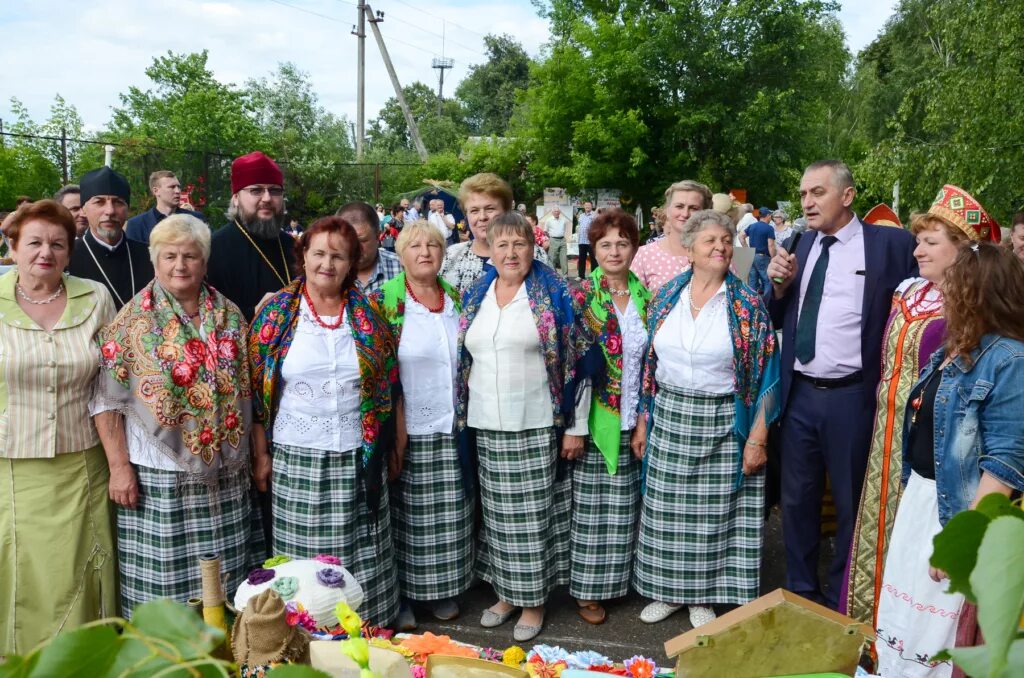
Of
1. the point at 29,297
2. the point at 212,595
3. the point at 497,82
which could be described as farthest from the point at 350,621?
the point at 497,82

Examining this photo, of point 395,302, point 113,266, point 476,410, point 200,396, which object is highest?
point 113,266

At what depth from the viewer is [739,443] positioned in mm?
3783

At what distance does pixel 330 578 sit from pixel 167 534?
1.55 m

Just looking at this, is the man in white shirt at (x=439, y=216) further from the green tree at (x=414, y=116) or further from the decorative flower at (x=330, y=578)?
the green tree at (x=414, y=116)

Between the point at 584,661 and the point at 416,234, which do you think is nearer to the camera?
the point at 584,661

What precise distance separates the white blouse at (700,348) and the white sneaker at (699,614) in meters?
1.07

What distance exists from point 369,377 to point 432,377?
0.39 meters

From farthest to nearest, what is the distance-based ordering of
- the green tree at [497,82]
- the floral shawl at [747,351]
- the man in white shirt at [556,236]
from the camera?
the green tree at [497,82] → the man in white shirt at [556,236] → the floral shawl at [747,351]

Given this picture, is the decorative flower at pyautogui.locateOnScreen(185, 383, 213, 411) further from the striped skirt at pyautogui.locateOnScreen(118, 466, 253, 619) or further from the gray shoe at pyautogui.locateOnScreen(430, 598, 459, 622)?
the gray shoe at pyautogui.locateOnScreen(430, 598, 459, 622)

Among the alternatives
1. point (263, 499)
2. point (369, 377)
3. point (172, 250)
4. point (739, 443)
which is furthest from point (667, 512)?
point (172, 250)

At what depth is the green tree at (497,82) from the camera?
46688mm

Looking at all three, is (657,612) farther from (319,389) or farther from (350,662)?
(350,662)

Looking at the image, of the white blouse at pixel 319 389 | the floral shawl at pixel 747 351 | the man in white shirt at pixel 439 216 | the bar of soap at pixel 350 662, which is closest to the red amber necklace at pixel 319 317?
the white blouse at pixel 319 389

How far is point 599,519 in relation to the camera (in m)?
4.01
